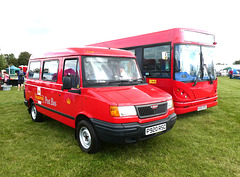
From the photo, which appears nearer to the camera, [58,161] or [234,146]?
[58,161]

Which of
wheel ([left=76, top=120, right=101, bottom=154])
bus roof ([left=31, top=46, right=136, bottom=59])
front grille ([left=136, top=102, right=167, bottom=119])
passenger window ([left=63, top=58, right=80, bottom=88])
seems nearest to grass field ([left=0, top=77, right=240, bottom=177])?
wheel ([left=76, top=120, right=101, bottom=154])

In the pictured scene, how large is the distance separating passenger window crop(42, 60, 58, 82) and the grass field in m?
1.57

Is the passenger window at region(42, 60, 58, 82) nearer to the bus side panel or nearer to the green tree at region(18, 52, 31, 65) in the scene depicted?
the bus side panel

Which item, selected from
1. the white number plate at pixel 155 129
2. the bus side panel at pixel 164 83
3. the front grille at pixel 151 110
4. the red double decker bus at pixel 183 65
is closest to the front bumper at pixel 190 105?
the red double decker bus at pixel 183 65

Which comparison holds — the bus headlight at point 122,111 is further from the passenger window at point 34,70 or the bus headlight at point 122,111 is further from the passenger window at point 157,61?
the passenger window at point 34,70

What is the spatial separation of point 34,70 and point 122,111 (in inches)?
171

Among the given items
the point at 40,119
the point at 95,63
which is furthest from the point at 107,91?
the point at 40,119

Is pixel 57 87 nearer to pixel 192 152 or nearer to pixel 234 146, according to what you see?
pixel 192 152

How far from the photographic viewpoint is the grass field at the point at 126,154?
3.49 meters

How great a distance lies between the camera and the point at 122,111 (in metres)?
3.58

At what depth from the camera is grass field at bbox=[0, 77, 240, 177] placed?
3.49 metres

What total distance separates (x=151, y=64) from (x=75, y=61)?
12.7 feet

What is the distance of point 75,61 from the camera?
176 inches

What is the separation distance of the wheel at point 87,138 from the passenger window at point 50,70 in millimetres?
1717
